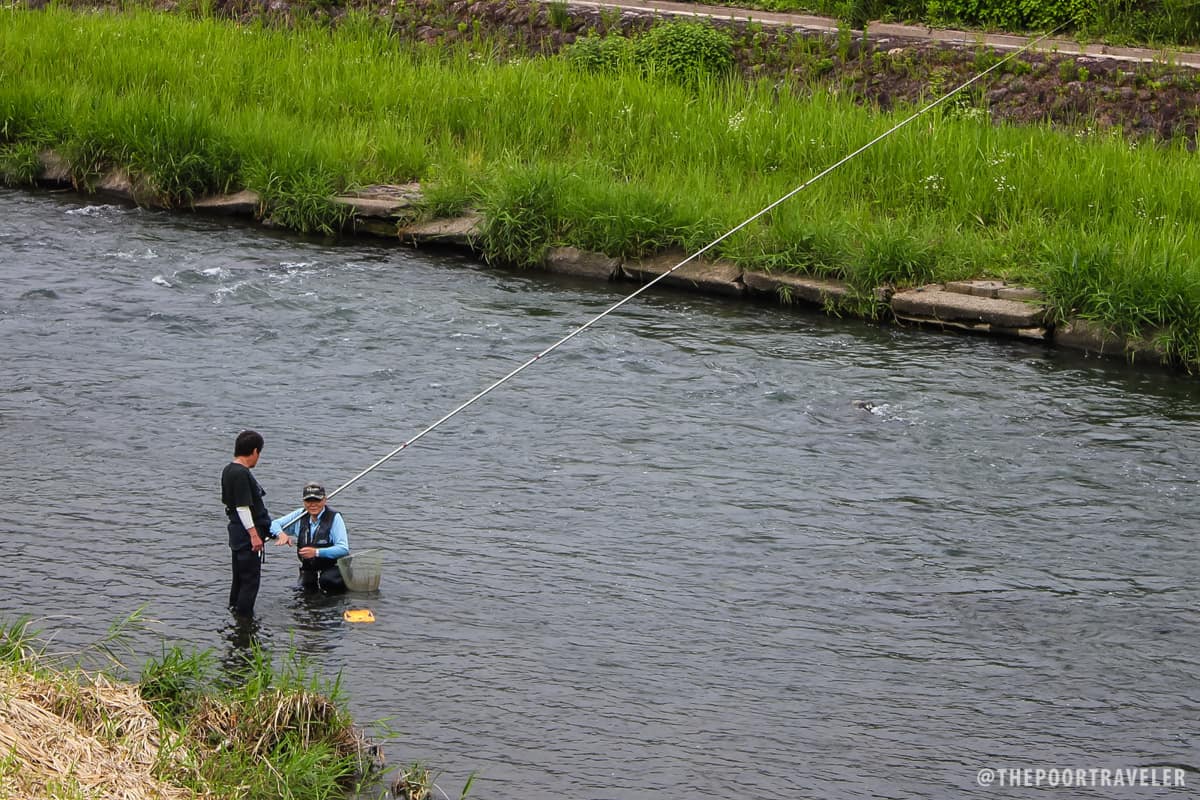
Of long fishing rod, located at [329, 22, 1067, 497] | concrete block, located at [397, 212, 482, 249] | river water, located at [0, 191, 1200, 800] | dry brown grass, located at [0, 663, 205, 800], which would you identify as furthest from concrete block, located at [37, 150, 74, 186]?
dry brown grass, located at [0, 663, 205, 800]

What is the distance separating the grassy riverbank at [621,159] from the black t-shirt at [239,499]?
754 cm

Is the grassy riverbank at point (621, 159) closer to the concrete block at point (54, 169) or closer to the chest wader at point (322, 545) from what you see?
the concrete block at point (54, 169)

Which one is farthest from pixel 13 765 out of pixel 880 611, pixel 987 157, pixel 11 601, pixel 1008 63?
pixel 1008 63

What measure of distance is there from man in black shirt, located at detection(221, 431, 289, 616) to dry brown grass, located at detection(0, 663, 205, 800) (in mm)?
1300

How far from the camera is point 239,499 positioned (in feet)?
25.5

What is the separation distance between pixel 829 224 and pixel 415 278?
4.05m

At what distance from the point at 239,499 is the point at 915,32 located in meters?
14.3

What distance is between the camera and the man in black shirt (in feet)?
25.5

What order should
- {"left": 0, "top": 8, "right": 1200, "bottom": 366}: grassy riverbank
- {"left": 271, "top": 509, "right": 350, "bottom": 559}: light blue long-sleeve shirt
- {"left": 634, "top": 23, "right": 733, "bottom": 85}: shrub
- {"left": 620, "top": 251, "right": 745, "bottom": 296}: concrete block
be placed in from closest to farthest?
{"left": 271, "top": 509, "right": 350, "bottom": 559}: light blue long-sleeve shirt → {"left": 0, "top": 8, "right": 1200, "bottom": 366}: grassy riverbank → {"left": 620, "top": 251, "right": 745, "bottom": 296}: concrete block → {"left": 634, "top": 23, "right": 733, "bottom": 85}: shrub

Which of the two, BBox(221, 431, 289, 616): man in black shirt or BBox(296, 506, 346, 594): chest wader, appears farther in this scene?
BBox(296, 506, 346, 594): chest wader

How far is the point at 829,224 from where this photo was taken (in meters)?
14.6

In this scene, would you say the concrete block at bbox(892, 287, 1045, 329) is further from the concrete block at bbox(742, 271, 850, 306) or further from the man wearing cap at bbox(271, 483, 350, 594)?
the man wearing cap at bbox(271, 483, 350, 594)

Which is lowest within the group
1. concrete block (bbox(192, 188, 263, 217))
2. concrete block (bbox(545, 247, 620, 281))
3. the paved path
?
concrete block (bbox(545, 247, 620, 281))

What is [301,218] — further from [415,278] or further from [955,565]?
[955,565]
